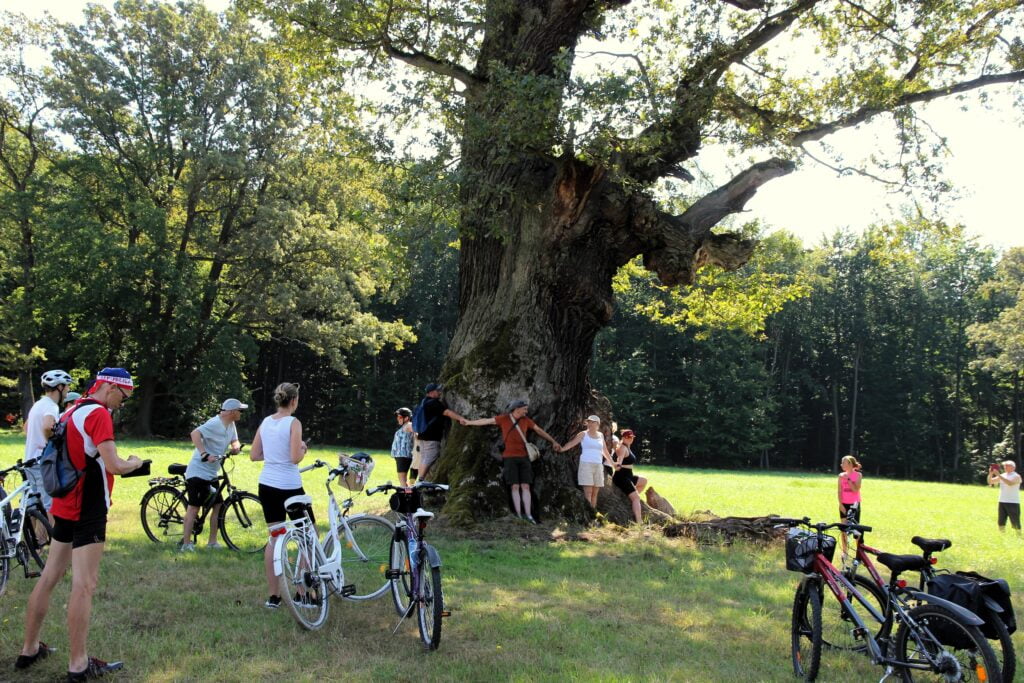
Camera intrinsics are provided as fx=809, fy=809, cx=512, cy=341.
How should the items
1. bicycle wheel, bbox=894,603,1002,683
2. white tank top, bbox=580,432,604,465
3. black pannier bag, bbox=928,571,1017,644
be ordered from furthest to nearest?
white tank top, bbox=580,432,604,465 → black pannier bag, bbox=928,571,1017,644 → bicycle wheel, bbox=894,603,1002,683

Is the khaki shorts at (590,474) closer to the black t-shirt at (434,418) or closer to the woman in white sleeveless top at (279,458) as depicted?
the black t-shirt at (434,418)

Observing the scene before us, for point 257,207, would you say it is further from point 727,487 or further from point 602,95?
point 602,95

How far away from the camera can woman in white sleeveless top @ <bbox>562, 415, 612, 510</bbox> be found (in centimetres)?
1168

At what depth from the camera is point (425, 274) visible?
51.3 meters

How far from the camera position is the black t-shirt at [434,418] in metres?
12.1

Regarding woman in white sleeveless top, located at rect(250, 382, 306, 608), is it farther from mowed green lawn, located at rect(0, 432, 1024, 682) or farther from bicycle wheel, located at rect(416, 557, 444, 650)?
bicycle wheel, located at rect(416, 557, 444, 650)

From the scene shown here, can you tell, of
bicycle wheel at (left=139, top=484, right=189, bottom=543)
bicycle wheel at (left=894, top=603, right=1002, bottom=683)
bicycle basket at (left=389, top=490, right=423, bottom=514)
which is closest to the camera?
bicycle wheel at (left=894, top=603, right=1002, bottom=683)

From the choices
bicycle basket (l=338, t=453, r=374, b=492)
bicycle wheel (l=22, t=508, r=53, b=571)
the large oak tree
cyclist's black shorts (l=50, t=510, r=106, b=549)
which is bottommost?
bicycle wheel (l=22, t=508, r=53, b=571)

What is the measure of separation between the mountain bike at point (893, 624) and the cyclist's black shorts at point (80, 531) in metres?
4.43

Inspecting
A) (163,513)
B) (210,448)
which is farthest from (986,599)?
(163,513)

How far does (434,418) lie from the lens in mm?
12102

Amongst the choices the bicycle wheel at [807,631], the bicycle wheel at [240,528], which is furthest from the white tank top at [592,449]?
the bicycle wheel at [807,631]

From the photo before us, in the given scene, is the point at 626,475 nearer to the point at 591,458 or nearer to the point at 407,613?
the point at 591,458

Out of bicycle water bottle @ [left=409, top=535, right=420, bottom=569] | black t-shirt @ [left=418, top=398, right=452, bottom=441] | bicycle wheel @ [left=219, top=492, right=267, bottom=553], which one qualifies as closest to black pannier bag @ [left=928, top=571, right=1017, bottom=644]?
bicycle water bottle @ [left=409, top=535, right=420, bottom=569]
